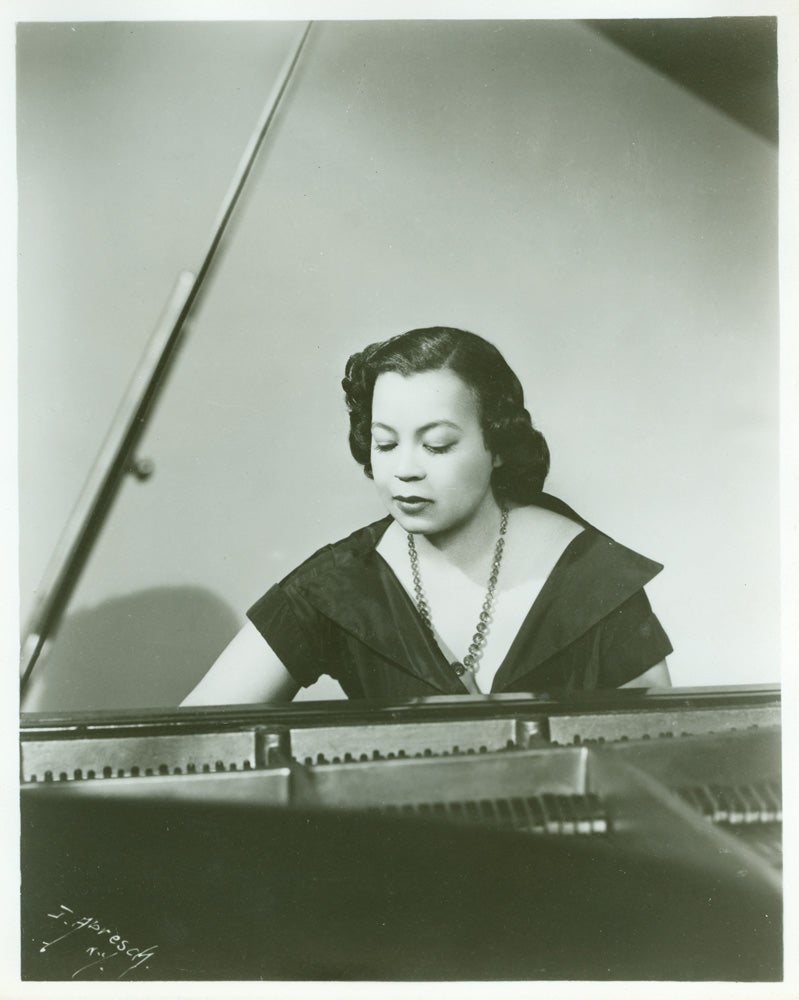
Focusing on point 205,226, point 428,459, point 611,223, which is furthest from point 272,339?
point 611,223

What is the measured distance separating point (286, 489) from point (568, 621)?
519 millimetres

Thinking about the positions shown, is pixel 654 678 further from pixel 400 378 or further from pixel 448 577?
pixel 400 378

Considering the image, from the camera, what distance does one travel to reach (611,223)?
1.55 metres

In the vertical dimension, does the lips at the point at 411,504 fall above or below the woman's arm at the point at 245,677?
above

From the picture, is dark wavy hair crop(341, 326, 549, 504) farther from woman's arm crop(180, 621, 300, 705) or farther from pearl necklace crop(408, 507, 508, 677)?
woman's arm crop(180, 621, 300, 705)

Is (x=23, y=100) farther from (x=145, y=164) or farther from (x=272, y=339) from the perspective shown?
(x=272, y=339)

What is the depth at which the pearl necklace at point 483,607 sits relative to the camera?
4.90ft

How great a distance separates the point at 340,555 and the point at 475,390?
1.17 feet

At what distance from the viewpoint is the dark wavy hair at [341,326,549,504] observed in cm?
151

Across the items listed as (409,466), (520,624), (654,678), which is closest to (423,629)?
(520,624)
